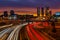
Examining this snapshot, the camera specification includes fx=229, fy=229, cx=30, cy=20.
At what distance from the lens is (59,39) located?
39.4 metres

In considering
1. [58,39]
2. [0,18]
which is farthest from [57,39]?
[0,18]

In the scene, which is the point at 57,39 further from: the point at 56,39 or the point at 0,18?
the point at 0,18

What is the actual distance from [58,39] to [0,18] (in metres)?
157

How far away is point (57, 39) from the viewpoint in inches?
1561

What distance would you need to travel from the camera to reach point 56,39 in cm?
3991

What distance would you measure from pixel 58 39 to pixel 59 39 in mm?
201

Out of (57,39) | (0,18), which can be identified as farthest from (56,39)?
(0,18)

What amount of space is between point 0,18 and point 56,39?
15686cm

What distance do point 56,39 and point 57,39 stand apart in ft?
0.95

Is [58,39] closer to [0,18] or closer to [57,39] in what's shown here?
[57,39]

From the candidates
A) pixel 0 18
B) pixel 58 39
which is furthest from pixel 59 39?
pixel 0 18

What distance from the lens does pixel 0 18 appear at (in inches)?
7633

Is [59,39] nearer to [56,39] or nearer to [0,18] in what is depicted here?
[56,39]

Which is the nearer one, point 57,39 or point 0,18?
point 57,39
